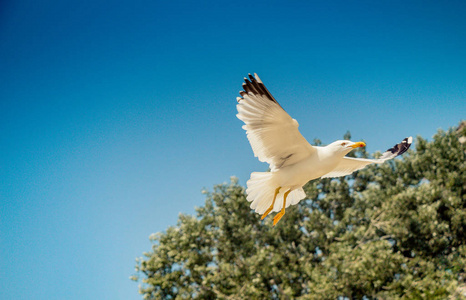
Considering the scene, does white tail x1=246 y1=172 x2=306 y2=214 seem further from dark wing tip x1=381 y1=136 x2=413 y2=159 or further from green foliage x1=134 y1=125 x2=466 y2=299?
green foliage x1=134 y1=125 x2=466 y2=299

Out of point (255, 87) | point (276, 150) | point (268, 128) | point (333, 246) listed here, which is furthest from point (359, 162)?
point (333, 246)

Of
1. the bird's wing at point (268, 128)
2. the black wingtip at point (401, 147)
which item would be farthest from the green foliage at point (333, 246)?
the bird's wing at point (268, 128)

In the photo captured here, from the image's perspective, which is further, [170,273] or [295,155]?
[170,273]

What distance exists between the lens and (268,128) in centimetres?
493

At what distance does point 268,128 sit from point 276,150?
382mm

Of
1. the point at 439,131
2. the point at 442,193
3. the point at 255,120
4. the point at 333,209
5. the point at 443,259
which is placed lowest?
the point at 443,259

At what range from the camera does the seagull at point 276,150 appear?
4.79m

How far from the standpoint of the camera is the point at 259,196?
213 inches

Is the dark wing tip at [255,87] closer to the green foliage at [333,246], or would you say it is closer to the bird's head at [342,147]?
the bird's head at [342,147]

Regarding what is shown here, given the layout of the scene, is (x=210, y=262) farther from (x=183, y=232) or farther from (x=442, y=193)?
(x=442, y=193)

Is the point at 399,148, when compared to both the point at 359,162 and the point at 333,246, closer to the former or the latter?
the point at 359,162

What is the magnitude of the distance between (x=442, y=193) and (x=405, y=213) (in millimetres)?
2041

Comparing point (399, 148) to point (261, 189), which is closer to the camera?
point (261, 189)

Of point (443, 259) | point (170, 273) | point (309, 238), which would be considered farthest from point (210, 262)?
point (443, 259)
